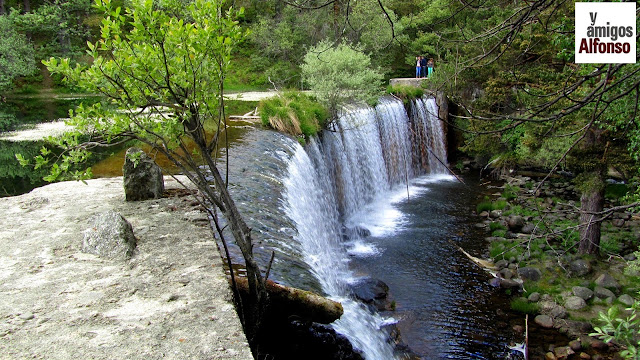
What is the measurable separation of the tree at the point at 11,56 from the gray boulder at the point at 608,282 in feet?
80.9

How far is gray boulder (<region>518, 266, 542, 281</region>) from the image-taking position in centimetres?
934

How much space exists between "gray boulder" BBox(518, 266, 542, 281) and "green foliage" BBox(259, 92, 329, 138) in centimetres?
647

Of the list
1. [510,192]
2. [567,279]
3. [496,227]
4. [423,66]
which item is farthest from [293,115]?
[423,66]

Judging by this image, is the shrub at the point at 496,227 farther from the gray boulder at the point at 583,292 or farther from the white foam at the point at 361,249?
the white foam at the point at 361,249

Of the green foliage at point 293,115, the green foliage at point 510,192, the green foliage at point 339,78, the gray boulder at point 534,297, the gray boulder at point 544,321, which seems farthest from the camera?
the green foliage at point 510,192

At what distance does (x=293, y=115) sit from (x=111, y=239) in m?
8.64

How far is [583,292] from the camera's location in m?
8.52

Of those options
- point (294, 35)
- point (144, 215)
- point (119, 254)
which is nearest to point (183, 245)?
point (119, 254)

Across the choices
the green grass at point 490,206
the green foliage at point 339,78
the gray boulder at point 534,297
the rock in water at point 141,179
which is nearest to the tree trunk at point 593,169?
the gray boulder at point 534,297

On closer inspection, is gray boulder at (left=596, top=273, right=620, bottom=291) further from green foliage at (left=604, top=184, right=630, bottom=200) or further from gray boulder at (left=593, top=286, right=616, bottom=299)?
green foliage at (left=604, top=184, right=630, bottom=200)

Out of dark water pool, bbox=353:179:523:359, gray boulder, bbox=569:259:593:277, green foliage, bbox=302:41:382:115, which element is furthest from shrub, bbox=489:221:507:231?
green foliage, bbox=302:41:382:115

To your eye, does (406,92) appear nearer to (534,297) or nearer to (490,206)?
(490,206)

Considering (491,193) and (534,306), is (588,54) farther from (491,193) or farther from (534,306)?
(491,193)

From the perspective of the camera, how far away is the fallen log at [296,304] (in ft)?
13.4
